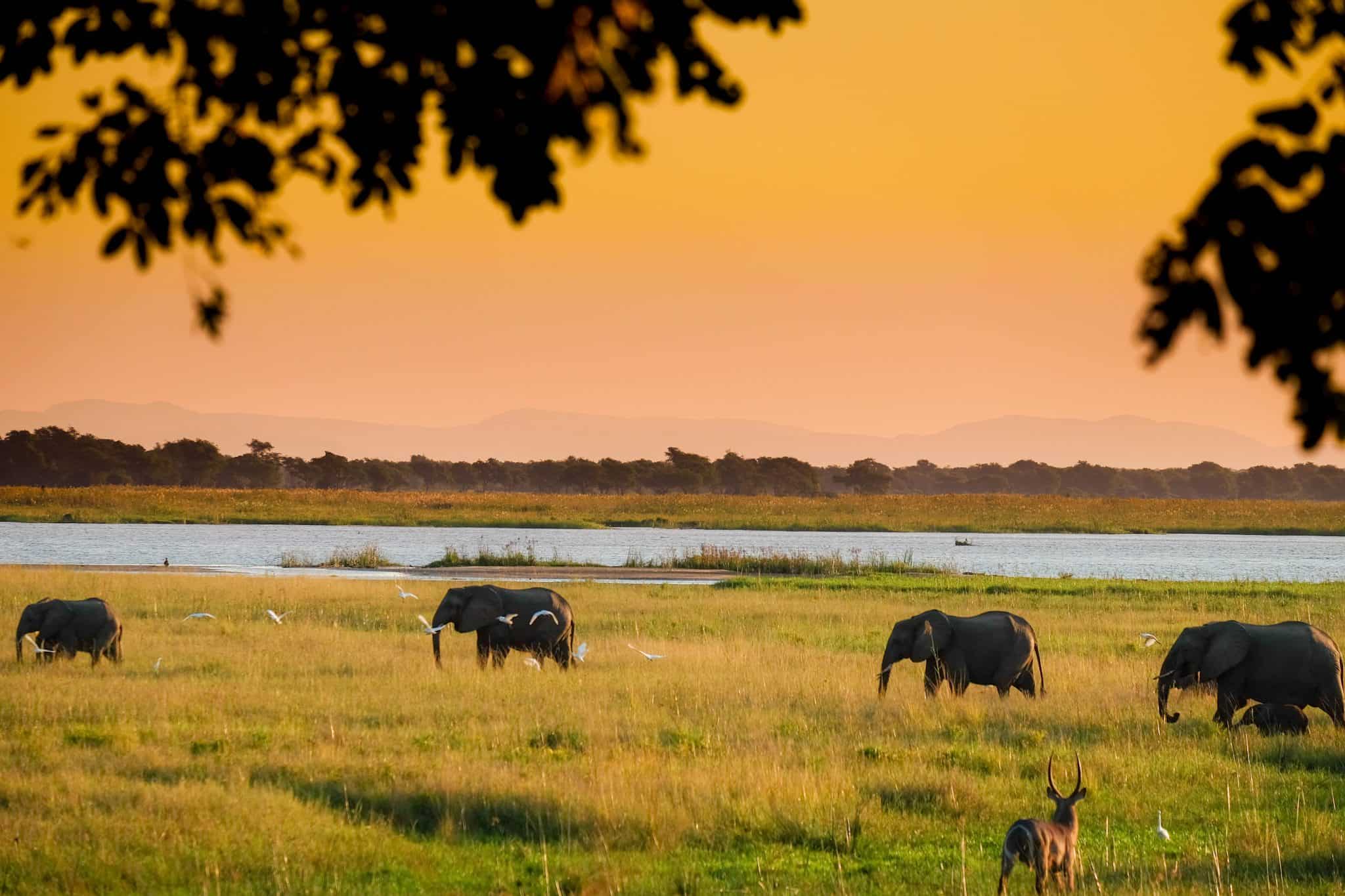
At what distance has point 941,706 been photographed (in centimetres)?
1809

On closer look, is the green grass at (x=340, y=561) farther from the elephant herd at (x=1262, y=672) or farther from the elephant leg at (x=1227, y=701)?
the elephant leg at (x=1227, y=701)

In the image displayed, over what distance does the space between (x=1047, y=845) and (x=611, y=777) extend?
471cm

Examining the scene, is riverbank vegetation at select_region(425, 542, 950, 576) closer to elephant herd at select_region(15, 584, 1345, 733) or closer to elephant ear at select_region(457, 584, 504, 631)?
elephant ear at select_region(457, 584, 504, 631)

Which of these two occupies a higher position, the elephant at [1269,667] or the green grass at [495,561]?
the elephant at [1269,667]

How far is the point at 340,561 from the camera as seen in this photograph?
54.3 metres

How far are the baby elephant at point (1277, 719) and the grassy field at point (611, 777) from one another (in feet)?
0.89

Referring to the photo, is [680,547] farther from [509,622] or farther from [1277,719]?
[1277,719]

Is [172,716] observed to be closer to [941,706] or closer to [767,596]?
[941,706]

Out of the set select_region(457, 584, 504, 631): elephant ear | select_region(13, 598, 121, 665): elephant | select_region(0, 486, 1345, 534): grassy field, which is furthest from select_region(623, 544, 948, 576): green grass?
select_region(0, 486, 1345, 534): grassy field

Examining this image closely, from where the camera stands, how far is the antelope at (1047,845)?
9.59 meters

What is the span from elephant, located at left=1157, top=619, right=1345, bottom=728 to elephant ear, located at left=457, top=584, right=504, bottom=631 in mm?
10079

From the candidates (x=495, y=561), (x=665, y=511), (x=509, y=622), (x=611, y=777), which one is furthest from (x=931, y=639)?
(x=665, y=511)

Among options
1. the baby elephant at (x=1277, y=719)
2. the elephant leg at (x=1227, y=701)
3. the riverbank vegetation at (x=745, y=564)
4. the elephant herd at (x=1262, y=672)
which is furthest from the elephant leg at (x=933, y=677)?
the riverbank vegetation at (x=745, y=564)

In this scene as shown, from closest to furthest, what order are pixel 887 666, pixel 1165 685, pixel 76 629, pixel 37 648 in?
pixel 1165 685
pixel 887 666
pixel 37 648
pixel 76 629
